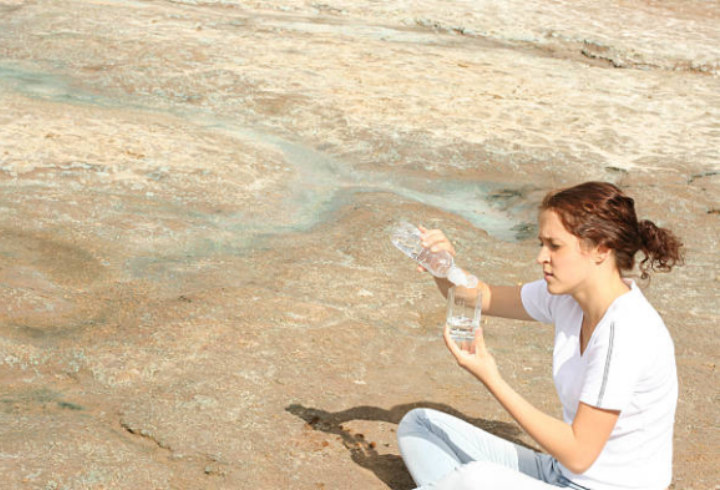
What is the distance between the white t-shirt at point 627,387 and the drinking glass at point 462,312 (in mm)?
276

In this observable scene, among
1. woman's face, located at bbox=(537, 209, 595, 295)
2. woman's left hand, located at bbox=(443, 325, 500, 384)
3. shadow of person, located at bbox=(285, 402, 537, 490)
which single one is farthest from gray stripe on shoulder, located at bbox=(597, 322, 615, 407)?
shadow of person, located at bbox=(285, 402, 537, 490)

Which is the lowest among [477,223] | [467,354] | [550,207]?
[477,223]

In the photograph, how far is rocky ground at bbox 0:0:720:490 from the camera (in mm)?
3713

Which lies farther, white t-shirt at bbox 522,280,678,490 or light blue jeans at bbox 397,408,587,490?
light blue jeans at bbox 397,408,587,490

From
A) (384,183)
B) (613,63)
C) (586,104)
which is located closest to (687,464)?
(384,183)

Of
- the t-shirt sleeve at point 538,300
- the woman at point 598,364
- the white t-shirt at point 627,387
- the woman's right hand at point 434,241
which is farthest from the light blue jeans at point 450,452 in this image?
the woman's right hand at point 434,241

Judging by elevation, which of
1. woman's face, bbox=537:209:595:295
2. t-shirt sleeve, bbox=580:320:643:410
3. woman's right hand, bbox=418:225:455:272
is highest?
woman's face, bbox=537:209:595:295

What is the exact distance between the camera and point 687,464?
363 cm

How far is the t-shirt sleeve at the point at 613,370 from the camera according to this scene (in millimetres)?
2473

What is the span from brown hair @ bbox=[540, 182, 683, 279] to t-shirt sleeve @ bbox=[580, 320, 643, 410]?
23 cm

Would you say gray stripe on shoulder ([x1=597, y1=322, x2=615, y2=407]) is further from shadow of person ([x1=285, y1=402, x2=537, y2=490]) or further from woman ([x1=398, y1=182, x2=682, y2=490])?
shadow of person ([x1=285, y1=402, x2=537, y2=490])

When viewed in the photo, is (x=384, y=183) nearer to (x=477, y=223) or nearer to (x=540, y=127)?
(x=477, y=223)

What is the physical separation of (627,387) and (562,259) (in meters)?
0.39

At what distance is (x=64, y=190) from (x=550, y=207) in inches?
155
